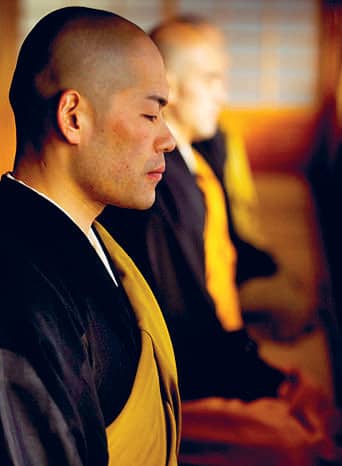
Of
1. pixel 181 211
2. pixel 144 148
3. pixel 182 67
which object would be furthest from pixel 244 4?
pixel 144 148

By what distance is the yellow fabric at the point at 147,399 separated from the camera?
1.34 m

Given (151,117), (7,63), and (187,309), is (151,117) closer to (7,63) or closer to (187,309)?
(187,309)

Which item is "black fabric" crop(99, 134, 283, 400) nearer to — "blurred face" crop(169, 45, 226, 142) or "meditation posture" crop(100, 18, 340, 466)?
"meditation posture" crop(100, 18, 340, 466)

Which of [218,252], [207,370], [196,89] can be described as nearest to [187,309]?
[207,370]

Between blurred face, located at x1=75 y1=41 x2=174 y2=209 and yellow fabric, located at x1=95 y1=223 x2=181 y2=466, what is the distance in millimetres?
148

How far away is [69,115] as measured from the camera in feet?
4.38

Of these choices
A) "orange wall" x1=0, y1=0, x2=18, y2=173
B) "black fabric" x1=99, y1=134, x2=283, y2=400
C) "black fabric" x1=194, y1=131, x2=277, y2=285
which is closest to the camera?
"black fabric" x1=99, y1=134, x2=283, y2=400

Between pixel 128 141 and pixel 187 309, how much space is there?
0.90 metres

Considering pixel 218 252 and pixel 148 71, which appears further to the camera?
pixel 218 252

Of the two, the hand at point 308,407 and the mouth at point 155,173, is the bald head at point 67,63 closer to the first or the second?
the mouth at point 155,173

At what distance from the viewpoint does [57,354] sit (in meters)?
1.20

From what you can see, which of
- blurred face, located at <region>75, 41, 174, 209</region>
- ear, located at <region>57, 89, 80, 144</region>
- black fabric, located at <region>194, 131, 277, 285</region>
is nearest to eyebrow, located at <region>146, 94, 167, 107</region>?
blurred face, located at <region>75, 41, 174, 209</region>

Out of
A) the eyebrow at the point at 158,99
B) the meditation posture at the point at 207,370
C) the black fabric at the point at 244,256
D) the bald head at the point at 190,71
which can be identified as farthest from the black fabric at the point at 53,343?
the black fabric at the point at 244,256

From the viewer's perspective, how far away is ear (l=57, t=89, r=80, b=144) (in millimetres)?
1325
